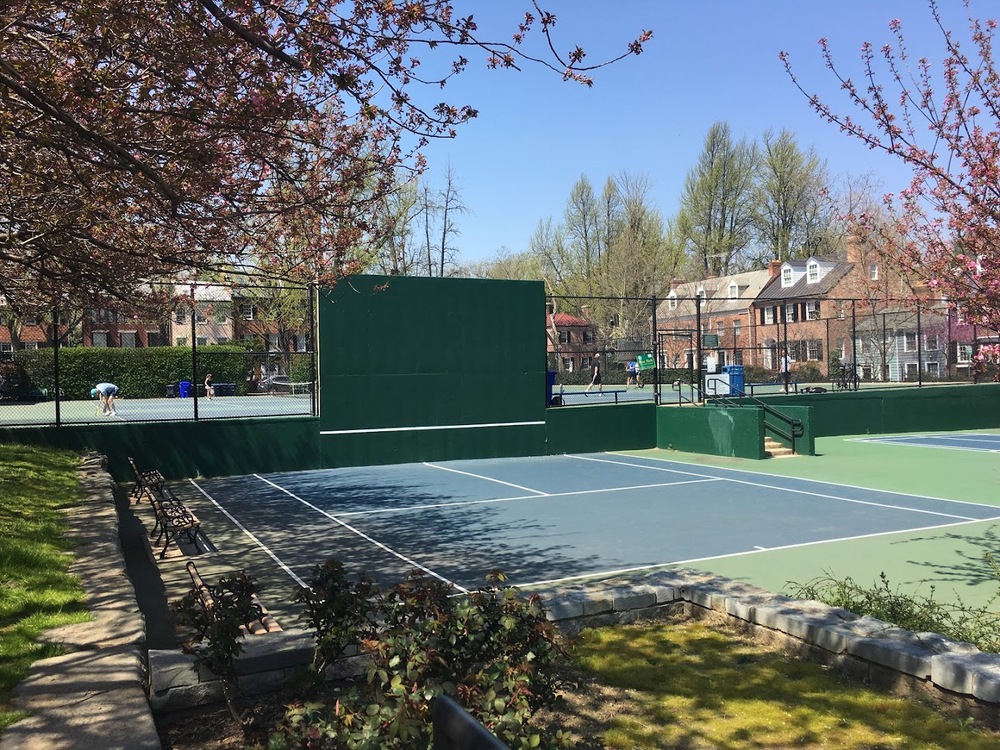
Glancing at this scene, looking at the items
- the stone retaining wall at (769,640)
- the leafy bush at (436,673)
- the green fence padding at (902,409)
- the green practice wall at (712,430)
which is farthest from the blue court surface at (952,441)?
the leafy bush at (436,673)

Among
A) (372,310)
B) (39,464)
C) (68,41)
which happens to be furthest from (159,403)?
(68,41)

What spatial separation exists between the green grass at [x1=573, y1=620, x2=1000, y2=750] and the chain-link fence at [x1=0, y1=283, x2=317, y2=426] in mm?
8212

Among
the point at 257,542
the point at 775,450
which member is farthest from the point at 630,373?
the point at 257,542

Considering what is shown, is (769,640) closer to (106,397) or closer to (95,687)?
(95,687)

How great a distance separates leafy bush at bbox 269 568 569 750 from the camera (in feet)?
9.11

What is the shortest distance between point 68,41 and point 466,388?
558 inches

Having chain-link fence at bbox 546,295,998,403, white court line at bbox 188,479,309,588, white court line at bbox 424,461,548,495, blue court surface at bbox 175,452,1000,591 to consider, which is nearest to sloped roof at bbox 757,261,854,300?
chain-link fence at bbox 546,295,998,403

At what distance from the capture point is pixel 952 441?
22.3m

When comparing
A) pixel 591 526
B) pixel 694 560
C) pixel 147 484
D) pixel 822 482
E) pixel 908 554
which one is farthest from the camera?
pixel 822 482

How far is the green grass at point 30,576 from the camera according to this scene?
4.53 metres

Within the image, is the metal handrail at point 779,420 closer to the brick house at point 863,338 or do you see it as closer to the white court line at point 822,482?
the white court line at point 822,482

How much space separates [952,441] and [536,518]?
16.2 meters

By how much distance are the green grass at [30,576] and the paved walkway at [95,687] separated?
10 cm

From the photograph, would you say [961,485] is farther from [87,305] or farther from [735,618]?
[87,305]
